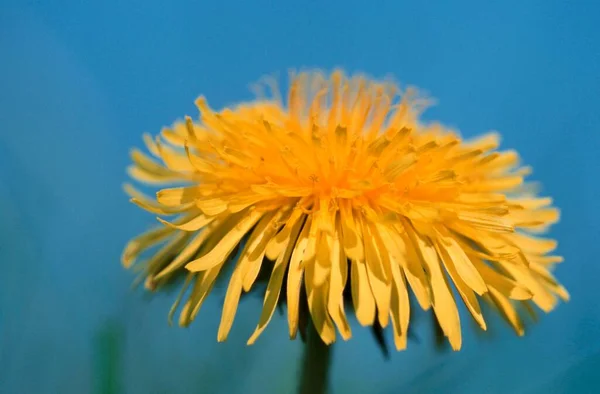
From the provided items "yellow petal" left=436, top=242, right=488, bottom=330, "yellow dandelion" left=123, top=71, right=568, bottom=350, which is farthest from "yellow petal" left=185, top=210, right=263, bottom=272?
"yellow petal" left=436, top=242, right=488, bottom=330

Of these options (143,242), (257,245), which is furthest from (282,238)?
(143,242)

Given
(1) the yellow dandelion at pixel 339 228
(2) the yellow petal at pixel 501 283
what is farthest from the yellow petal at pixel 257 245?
(2) the yellow petal at pixel 501 283

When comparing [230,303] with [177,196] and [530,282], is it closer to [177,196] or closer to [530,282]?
[177,196]

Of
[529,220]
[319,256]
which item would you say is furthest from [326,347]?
[529,220]

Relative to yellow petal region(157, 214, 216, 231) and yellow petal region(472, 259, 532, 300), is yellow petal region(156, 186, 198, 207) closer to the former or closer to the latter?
yellow petal region(157, 214, 216, 231)

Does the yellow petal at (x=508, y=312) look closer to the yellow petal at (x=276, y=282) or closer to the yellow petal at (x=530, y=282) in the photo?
the yellow petal at (x=530, y=282)

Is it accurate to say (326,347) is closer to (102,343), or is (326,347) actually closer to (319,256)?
(319,256)
